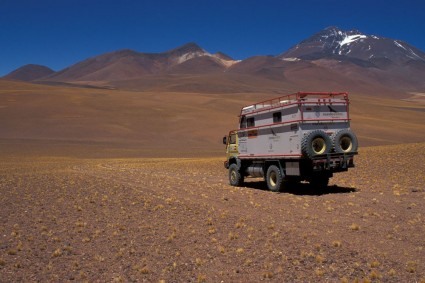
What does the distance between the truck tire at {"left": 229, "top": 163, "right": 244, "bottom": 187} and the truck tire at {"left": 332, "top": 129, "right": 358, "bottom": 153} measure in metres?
6.05

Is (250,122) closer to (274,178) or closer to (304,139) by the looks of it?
(274,178)

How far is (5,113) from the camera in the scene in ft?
290

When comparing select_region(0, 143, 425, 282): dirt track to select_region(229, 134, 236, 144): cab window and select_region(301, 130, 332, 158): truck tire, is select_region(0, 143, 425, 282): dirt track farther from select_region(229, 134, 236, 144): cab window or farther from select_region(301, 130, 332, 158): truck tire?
select_region(229, 134, 236, 144): cab window

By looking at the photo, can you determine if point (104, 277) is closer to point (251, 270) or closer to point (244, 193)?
point (251, 270)

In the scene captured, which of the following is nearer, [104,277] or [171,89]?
[104,277]

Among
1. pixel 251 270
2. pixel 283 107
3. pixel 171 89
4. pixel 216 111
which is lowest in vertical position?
pixel 251 270

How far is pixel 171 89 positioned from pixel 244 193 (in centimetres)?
17944

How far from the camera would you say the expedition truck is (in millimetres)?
18641

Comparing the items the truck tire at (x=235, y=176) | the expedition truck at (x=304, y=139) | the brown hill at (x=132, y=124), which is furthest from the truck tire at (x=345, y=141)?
the brown hill at (x=132, y=124)

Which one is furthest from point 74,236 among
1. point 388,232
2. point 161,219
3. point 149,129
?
point 149,129

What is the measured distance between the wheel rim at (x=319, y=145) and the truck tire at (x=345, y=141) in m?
0.63

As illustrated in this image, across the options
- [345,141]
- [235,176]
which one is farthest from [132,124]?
[345,141]

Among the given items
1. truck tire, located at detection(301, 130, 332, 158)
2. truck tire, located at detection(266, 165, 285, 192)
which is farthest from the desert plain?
truck tire, located at detection(301, 130, 332, 158)

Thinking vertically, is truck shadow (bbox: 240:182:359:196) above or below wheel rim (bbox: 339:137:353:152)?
below
